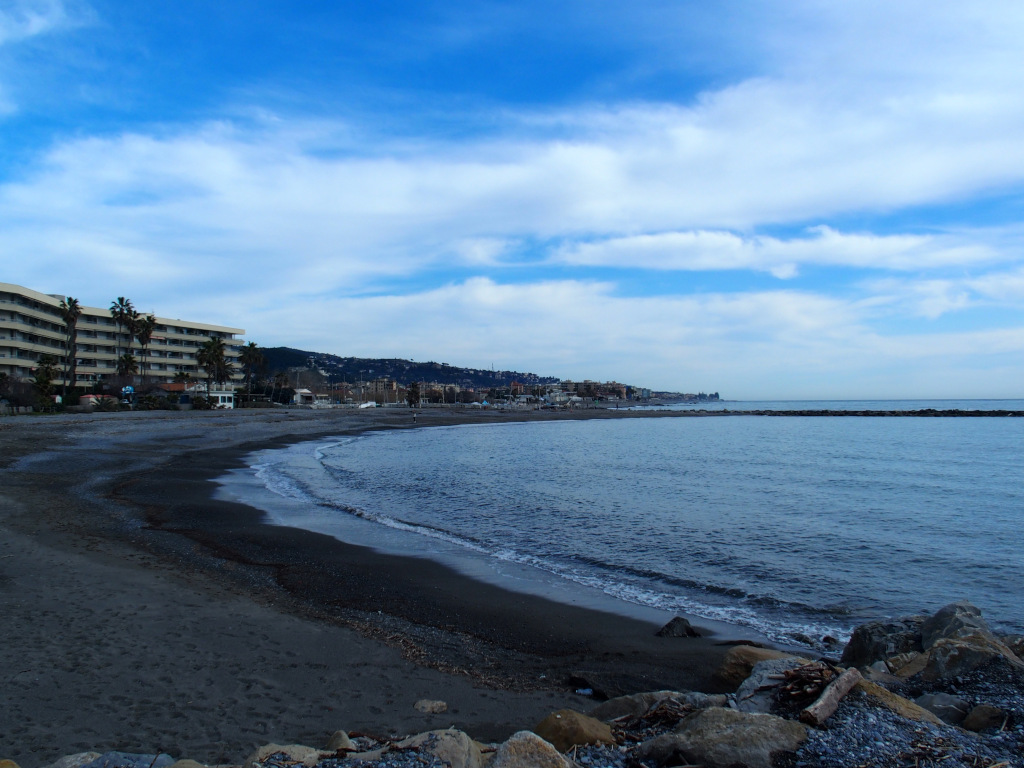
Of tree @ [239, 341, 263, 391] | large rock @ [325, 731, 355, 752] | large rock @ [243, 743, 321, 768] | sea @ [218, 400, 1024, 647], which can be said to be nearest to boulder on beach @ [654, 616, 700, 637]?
sea @ [218, 400, 1024, 647]

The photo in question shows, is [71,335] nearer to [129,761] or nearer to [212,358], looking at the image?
[212,358]

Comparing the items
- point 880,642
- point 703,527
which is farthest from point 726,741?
point 703,527

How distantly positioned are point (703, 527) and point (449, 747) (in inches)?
626

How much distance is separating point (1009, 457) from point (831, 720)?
5005 cm

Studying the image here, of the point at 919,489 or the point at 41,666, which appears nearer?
the point at 41,666

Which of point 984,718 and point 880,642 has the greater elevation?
point 984,718

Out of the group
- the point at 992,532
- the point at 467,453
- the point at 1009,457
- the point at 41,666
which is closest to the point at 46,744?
the point at 41,666

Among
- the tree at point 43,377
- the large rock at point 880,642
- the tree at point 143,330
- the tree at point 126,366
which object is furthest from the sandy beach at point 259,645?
the tree at point 143,330

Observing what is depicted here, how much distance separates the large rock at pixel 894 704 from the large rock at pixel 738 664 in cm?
196

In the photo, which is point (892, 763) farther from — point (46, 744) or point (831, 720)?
point (46, 744)

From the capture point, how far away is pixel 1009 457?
4272 cm

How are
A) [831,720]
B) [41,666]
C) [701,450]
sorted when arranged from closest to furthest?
[831,720] → [41,666] → [701,450]

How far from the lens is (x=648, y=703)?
20.3 feet

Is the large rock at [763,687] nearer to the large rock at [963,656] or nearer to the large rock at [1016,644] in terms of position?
the large rock at [963,656]
